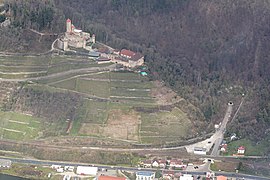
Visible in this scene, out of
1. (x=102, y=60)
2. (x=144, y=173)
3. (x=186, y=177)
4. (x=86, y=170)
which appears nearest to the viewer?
(x=186, y=177)

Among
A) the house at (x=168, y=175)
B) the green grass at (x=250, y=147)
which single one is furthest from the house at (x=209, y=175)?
the green grass at (x=250, y=147)

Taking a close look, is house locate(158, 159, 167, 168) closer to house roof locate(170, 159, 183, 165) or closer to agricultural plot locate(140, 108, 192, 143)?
house roof locate(170, 159, 183, 165)

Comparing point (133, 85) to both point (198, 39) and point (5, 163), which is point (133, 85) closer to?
point (198, 39)

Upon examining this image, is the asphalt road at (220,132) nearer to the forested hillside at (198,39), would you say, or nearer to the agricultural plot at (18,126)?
the forested hillside at (198,39)

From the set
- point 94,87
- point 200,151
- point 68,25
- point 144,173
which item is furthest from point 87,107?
point 68,25

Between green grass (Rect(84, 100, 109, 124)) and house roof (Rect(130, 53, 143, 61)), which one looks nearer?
green grass (Rect(84, 100, 109, 124))

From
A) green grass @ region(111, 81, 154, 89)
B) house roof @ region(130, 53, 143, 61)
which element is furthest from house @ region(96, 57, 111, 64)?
green grass @ region(111, 81, 154, 89)

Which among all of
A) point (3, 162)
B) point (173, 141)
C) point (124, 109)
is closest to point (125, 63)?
point (124, 109)
